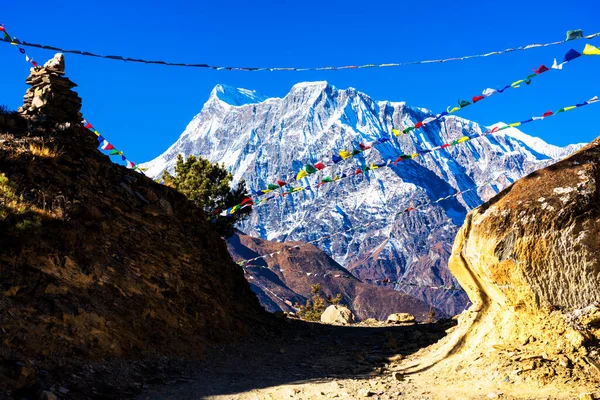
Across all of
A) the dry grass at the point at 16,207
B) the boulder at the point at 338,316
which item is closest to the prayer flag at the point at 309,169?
the boulder at the point at 338,316

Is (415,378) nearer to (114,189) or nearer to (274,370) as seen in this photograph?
(274,370)

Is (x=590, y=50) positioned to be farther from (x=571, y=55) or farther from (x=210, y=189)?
(x=210, y=189)

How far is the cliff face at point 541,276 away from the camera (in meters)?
9.99

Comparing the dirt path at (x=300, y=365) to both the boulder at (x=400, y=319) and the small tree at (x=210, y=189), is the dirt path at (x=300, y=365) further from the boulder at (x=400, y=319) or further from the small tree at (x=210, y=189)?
the small tree at (x=210, y=189)

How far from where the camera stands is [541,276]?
10625 millimetres

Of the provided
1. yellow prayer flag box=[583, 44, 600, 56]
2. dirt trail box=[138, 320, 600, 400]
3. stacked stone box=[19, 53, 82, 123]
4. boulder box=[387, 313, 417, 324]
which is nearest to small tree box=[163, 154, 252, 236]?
boulder box=[387, 313, 417, 324]

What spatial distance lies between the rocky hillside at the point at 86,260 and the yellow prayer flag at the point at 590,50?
10.4 meters

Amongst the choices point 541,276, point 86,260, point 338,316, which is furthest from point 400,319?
point 86,260

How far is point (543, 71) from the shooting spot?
515 inches

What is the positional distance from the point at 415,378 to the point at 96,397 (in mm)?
6064

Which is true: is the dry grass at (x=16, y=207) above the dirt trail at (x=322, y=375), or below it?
above

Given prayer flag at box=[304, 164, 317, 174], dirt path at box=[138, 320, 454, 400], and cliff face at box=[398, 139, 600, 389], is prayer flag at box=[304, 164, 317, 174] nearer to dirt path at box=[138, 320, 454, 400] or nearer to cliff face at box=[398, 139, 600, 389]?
dirt path at box=[138, 320, 454, 400]

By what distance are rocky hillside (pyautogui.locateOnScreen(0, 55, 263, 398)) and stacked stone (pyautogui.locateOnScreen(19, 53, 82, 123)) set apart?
0.04m

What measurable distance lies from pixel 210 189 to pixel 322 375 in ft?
62.7
